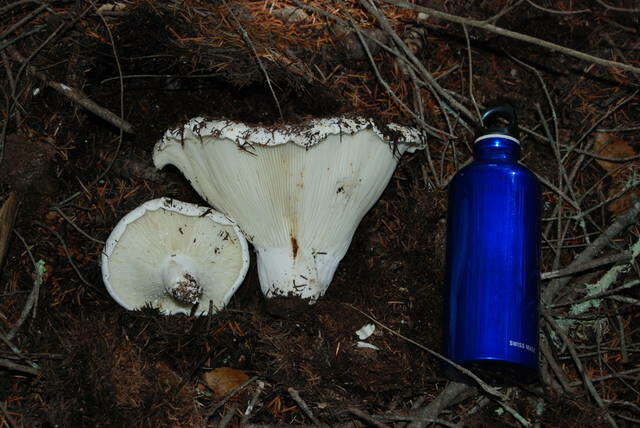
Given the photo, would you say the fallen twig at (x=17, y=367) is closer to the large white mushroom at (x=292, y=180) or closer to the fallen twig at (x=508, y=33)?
the large white mushroom at (x=292, y=180)

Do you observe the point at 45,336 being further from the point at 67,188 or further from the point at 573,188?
the point at 573,188

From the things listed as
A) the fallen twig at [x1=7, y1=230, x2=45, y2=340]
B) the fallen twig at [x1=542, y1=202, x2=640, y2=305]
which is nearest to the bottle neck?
the fallen twig at [x1=542, y1=202, x2=640, y2=305]

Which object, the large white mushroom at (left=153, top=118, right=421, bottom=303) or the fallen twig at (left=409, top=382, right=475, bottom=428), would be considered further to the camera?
the fallen twig at (left=409, top=382, right=475, bottom=428)

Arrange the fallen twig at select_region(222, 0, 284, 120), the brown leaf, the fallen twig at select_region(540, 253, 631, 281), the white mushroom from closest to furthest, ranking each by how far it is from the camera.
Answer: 1. the white mushroom
2. the fallen twig at select_region(222, 0, 284, 120)
3. the fallen twig at select_region(540, 253, 631, 281)
4. the brown leaf

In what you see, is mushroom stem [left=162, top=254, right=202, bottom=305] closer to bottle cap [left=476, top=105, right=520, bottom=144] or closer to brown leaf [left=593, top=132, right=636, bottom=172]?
bottle cap [left=476, top=105, right=520, bottom=144]

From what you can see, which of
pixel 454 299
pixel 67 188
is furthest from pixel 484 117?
pixel 67 188

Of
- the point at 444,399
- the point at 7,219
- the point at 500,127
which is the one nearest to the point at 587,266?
the point at 500,127

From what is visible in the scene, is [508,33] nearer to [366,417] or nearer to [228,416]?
[366,417]

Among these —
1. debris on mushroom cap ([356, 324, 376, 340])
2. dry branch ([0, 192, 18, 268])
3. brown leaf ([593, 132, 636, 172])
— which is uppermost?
brown leaf ([593, 132, 636, 172])

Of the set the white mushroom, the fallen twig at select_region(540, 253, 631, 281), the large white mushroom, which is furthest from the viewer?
the fallen twig at select_region(540, 253, 631, 281)
